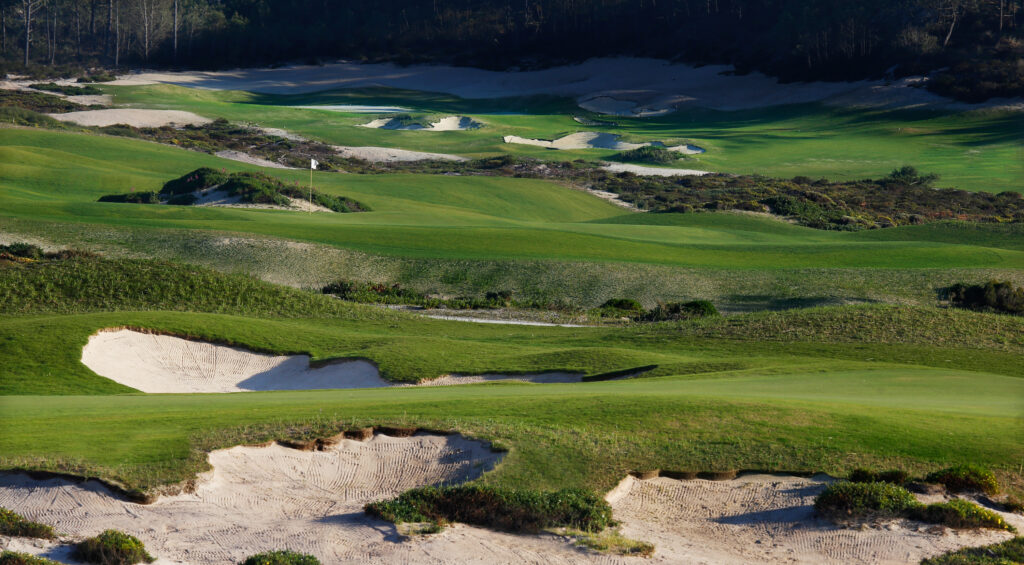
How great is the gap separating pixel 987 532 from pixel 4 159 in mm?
74285

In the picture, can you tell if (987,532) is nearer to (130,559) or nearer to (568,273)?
(130,559)

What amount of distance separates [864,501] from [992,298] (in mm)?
31311

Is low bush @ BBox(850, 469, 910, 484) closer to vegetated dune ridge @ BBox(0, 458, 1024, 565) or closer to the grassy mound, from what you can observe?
vegetated dune ridge @ BBox(0, 458, 1024, 565)

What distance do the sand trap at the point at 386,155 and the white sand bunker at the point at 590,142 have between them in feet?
47.6

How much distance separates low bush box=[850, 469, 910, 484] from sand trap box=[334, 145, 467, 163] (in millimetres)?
92415

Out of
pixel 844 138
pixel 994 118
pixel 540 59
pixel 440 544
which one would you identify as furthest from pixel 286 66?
pixel 440 544

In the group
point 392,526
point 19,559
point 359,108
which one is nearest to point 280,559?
point 392,526

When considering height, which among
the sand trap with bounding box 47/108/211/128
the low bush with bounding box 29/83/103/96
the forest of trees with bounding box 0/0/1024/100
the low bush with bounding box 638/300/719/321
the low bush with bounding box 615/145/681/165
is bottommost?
the low bush with bounding box 638/300/719/321

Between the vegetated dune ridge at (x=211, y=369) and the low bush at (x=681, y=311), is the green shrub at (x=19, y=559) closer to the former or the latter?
the vegetated dune ridge at (x=211, y=369)

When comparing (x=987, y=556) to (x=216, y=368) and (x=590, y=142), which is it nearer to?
(x=216, y=368)

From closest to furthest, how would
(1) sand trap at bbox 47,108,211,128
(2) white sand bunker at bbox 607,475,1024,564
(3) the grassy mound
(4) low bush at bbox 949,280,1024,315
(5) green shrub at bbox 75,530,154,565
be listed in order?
1. (5) green shrub at bbox 75,530,154,565
2. (2) white sand bunker at bbox 607,475,1024,564
3. (3) the grassy mound
4. (4) low bush at bbox 949,280,1024,315
5. (1) sand trap at bbox 47,108,211,128

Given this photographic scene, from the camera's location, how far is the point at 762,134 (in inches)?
4953

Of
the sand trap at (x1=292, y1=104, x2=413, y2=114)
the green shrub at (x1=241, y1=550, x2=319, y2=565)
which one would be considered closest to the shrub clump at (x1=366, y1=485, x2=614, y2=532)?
the green shrub at (x1=241, y1=550, x2=319, y2=565)

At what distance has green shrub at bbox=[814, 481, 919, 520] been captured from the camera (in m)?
13.8
